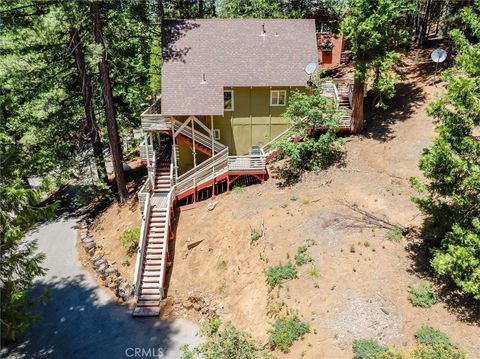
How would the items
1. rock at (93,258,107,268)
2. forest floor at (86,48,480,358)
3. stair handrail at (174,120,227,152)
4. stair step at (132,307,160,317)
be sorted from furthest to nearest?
stair handrail at (174,120,227,152) → rock at (93,258,107,268) → stair step at (132,307,160,317) → forest floor at (86,48,480,358)

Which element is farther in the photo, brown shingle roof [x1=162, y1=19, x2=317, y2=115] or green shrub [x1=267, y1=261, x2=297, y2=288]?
brown shingle roof [x1=162, y1=19, x2=317, y2=115]

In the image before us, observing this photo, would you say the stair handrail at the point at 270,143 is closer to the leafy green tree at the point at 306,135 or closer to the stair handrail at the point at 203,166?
the leafy green tree at the point at 306,135

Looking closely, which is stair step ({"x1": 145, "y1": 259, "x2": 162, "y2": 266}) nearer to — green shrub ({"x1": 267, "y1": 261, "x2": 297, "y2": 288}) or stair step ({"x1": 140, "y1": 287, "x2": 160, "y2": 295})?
stair step ({"x1": 140, "y1": 287, "x2": 160, "y2": 295})

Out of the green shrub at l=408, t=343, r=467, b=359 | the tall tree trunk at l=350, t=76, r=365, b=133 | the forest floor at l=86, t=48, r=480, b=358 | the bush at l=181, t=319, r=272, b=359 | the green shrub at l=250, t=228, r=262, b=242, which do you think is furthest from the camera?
the tall tree trunk at l=350, t=76, r=365, b=133

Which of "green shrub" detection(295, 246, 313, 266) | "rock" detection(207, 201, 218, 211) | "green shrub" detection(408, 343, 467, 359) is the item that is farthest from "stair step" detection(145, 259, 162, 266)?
"green shrub" detection(408, 343, 467, 359)

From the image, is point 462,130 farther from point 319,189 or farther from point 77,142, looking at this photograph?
point 77,142
